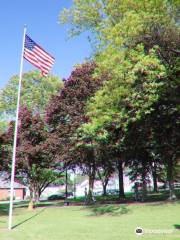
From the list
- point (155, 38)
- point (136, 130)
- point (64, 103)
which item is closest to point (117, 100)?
point (155, 38)

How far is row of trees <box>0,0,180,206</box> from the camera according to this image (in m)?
15.3

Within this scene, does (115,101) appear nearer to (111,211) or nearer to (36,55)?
(36,55)

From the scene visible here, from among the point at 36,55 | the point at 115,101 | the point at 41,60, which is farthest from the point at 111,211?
Answer: the point at 36,55

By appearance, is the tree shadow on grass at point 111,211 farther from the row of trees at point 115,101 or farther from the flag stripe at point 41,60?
the flag stripe at point 41,60

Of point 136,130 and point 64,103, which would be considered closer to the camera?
point 136,130

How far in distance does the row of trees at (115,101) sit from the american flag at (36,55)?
9.72 feet

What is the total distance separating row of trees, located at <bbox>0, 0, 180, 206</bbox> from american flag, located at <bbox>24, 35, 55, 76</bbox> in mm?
2964

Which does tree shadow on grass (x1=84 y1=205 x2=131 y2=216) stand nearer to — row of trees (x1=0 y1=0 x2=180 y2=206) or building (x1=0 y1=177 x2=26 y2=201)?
row of trees (x1=0 y1=0 x2=180 y2=206)

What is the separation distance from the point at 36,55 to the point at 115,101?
15.7ft

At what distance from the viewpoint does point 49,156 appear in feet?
90.5

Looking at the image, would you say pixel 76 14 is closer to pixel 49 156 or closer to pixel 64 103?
pixel 64 103

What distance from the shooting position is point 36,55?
15.7m

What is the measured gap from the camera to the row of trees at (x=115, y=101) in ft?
50.1

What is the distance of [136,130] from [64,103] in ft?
24.3
